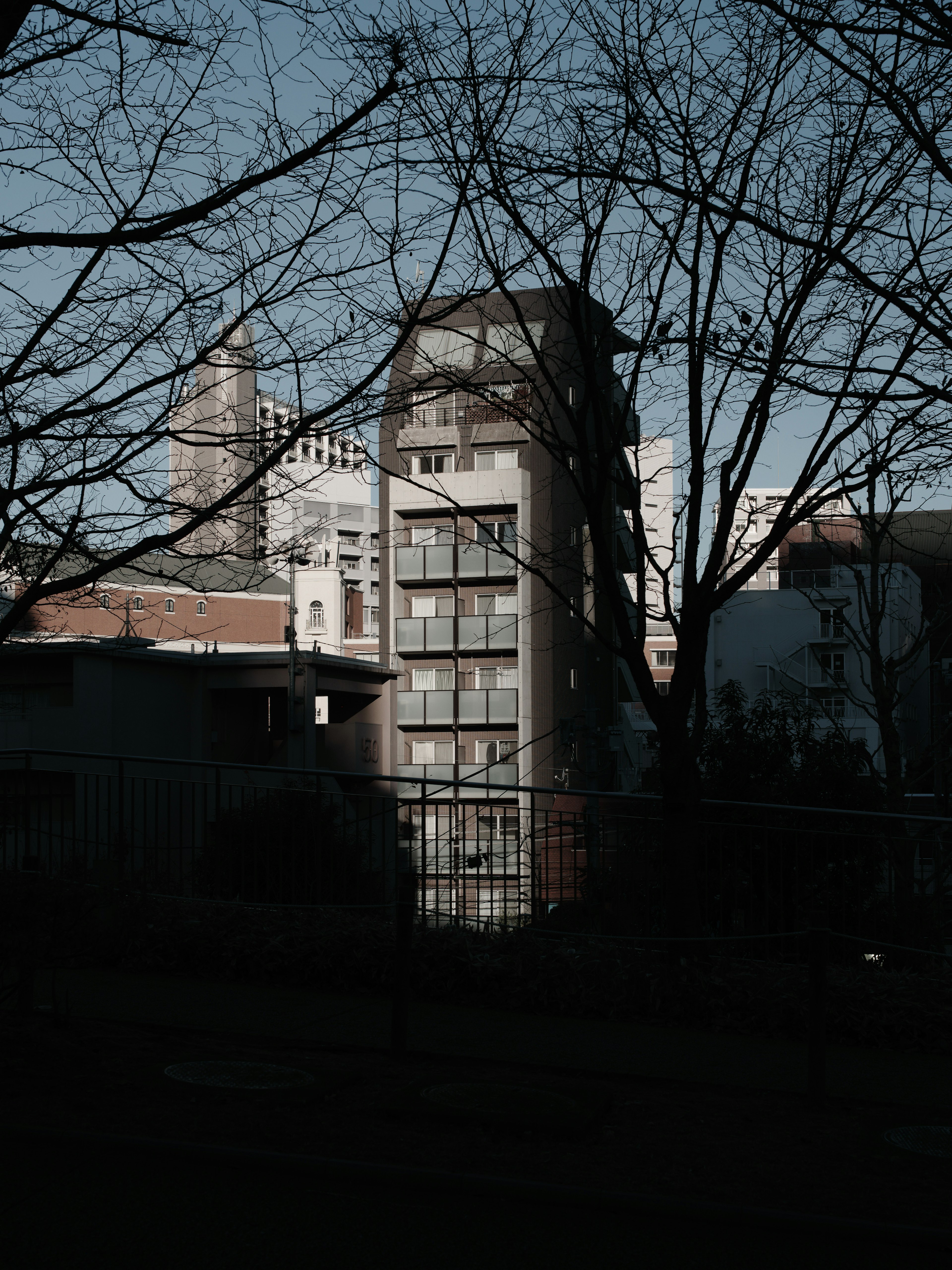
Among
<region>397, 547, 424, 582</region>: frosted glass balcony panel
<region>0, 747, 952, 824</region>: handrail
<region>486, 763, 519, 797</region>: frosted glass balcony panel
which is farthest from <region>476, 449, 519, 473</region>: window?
<region>0, 747, 952, 824</region>: handrail

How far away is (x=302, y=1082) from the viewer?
221 inches

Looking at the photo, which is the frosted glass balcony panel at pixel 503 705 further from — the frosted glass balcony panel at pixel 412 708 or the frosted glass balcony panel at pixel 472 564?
the frosted glass balcony panel at pixel 472 564

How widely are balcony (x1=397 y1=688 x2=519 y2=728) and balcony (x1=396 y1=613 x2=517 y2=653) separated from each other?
4.85 feet

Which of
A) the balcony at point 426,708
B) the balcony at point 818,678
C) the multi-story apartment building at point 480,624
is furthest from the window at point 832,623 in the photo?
the balcony at point 426,708

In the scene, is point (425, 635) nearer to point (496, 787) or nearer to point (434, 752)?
point (434, 752)

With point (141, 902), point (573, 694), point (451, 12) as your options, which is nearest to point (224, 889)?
point (141, 902)

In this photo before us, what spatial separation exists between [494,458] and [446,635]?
6.57m

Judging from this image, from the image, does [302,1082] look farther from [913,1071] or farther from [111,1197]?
[913,1071]

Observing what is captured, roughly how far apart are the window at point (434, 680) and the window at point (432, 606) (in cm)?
193

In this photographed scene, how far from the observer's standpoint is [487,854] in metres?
9.35

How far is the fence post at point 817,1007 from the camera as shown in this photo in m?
5.67

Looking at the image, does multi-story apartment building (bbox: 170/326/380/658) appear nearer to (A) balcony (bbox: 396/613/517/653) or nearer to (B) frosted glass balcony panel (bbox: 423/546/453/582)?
(A) balcony (bbox: 396/613/517/653)

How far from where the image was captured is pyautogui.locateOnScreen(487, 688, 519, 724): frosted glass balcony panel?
40.8 m

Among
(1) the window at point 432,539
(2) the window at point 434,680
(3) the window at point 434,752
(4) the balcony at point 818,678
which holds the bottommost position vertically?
(3) the window at point 434,752
